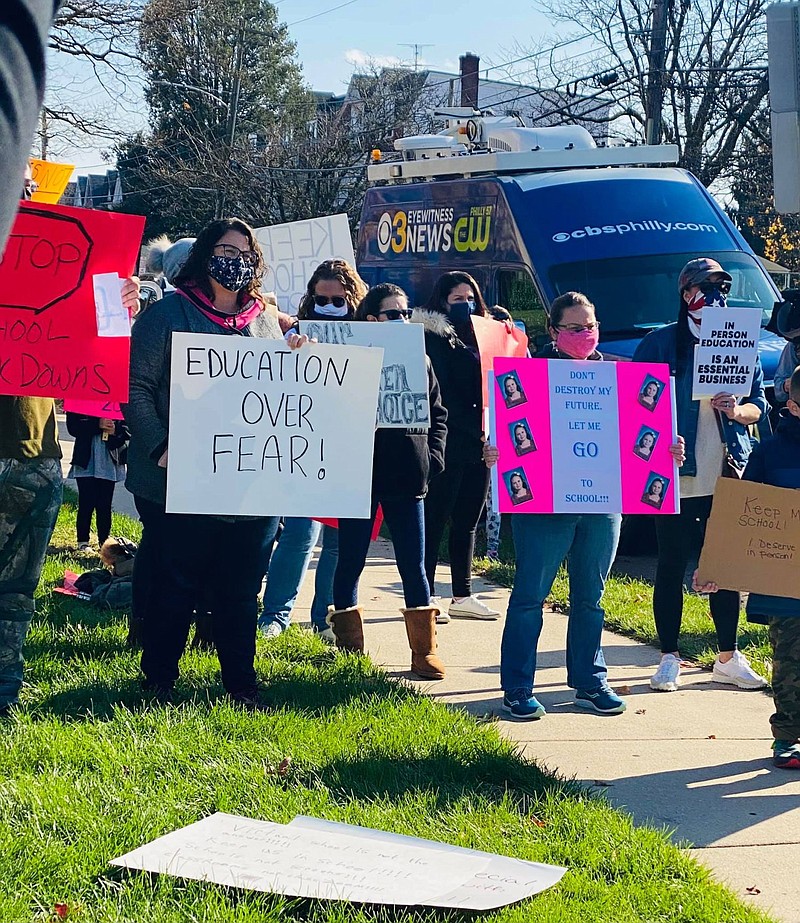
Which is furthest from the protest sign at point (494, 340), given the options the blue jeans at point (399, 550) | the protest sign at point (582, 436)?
the protest sign at point (582, 436)

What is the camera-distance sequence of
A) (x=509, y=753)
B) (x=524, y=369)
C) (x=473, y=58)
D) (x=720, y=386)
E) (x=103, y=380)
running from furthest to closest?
(x=473, y=58), (x=720, y=386), (x=524, y=369), (x=103, y=380), (x=509, y=753)

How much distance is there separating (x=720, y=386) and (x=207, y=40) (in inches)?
1762

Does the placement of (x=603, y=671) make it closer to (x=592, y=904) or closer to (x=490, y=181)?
(x=592, y=904)

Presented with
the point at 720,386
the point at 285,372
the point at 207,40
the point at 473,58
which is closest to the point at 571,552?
the point at 720,386

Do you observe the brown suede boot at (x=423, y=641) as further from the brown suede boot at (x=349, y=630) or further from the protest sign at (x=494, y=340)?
the protest sign at (x=494, y=340)

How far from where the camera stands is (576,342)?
6.05 meters

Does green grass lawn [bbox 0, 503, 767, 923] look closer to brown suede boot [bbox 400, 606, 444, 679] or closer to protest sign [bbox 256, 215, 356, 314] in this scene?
brown suede boot [bbox 400, 606, 444, 679]

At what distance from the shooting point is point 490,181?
11.9 m

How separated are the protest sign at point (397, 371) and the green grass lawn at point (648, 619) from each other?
2006 millimetres

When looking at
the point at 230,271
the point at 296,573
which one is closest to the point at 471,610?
the point at 296,573

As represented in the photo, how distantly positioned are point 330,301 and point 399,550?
52.8 inches

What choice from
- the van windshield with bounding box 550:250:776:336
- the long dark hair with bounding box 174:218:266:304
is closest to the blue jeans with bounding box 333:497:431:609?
the long dark hair with bounding box 174:218:266:304

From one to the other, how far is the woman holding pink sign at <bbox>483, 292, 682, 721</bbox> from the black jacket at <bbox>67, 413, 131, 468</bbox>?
401 centimetres

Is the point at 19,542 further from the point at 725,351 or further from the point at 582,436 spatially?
the point at 725,351
